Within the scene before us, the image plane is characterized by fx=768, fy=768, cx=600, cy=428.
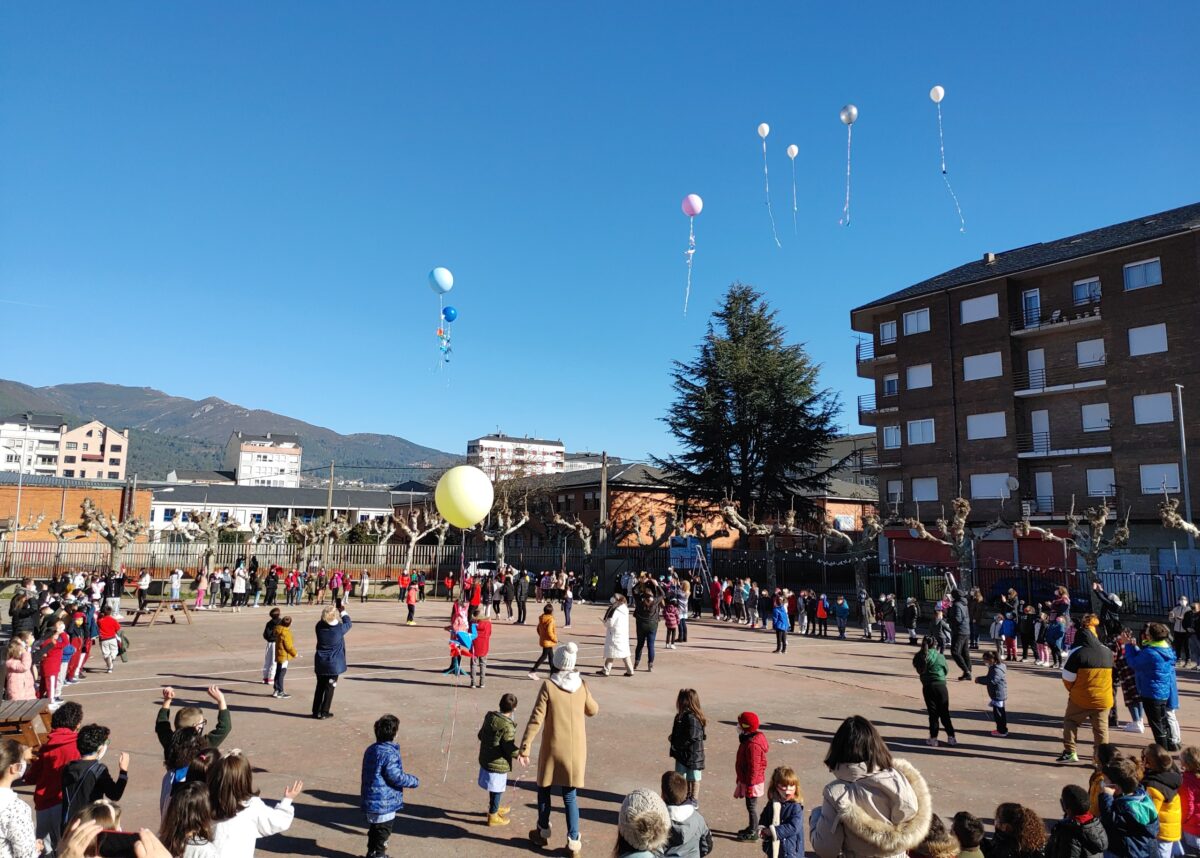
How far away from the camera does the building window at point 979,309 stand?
3881 centimetres

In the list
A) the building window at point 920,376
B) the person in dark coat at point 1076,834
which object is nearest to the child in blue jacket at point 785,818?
the person in dark coat at point 1076,834

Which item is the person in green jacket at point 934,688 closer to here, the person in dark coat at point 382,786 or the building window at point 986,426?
the person in dark coat at point 382,786

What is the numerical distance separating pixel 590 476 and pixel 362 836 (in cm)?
5422

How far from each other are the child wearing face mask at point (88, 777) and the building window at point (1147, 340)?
130 ft

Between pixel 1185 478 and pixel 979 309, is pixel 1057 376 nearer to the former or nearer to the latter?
pixel 979 309

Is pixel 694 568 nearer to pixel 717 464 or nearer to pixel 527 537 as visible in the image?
pixel 717 464

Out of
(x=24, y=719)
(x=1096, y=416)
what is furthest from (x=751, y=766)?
(x=1096, y=416)

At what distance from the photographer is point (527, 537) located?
62500 mm

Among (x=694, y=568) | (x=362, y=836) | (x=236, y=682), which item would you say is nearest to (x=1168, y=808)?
(x=362, y=836)

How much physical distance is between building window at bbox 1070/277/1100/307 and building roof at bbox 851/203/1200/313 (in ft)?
4.75

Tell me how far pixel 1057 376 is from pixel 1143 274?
5.60 meters

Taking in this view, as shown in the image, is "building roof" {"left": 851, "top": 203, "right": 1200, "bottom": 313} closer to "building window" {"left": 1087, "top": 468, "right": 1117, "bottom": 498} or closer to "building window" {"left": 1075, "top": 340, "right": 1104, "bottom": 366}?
"building window" {"left": 1075, "top": 340, "right": 1104, "bottom": 366}

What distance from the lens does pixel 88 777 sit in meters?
5.31

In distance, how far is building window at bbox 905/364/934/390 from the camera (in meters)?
40.8
